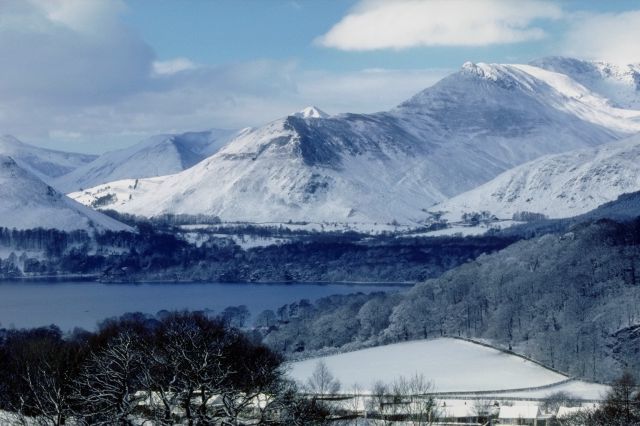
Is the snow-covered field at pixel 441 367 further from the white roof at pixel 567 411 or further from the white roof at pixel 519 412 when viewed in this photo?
the white roof at pixel 567 411

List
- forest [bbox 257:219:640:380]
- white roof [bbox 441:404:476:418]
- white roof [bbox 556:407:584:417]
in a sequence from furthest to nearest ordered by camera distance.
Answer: forest [bbox 257:219:640:380] < white roof [bbox 441:404:476:418] < white roof [bbox 556:407:584:417]

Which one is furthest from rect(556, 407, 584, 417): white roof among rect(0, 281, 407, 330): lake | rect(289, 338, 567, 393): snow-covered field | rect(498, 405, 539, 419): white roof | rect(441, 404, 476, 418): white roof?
rect(0, 281, 407, 330): lake

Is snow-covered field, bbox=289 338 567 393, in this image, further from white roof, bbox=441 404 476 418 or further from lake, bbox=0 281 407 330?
lake, bbox=0 281 407 330

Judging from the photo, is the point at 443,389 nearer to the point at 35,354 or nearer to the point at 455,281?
the point at 35,354

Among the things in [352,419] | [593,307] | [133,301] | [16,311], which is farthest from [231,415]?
[133,301]

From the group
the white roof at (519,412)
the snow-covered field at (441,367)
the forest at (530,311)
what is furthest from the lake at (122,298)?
the white roof at (519,412)

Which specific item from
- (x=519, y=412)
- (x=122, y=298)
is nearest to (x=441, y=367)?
(x=519, y=412)
